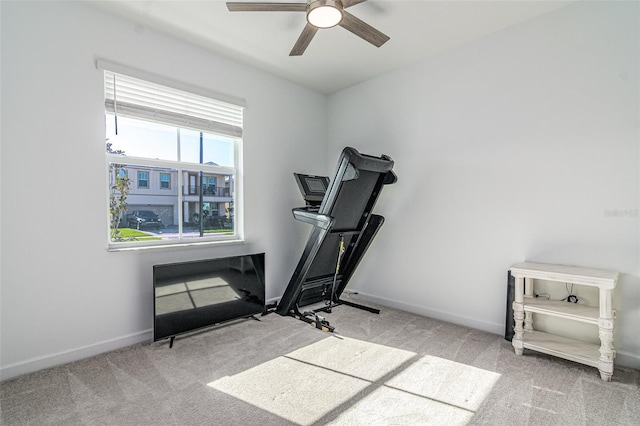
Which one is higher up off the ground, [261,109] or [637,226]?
[261,109]

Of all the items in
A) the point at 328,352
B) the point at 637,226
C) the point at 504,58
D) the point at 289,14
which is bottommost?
the point at 328,352

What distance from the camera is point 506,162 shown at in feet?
10.0

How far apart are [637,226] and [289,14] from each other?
3.27 metres

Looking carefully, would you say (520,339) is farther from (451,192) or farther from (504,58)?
(504,58)

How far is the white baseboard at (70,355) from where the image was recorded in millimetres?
2324

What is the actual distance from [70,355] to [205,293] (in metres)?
1.11

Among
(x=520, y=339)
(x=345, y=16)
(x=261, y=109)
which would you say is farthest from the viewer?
(x=261, y=109)

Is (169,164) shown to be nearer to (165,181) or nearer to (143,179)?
(165,181)

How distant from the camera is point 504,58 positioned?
3047 mm

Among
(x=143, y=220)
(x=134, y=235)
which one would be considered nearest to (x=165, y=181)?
(x=143, y=220)

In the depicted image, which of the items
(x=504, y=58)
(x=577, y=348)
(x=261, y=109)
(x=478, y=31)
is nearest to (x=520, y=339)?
(x=577, y=348)

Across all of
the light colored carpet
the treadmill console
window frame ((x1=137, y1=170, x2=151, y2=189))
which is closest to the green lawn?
window frame ((x1=137, y1=170, x2=151, y2=189))

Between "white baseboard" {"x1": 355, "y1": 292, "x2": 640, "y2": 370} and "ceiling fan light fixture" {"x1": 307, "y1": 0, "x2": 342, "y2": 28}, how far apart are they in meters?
3.07

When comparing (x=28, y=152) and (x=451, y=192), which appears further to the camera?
(x=451, y=192)
